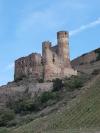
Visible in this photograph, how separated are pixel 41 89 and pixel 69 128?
24555 millimetres

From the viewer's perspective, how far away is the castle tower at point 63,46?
83.0 meters

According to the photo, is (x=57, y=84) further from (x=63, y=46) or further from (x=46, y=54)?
(x=63, y=46)

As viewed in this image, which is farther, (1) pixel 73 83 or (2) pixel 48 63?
(2) pixel 48 63

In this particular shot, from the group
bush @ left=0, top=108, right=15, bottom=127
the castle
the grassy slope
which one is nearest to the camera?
the grassy slope

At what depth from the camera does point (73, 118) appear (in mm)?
57406

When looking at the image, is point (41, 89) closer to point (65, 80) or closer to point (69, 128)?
point (65, 80)

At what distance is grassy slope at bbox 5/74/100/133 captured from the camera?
5442cm

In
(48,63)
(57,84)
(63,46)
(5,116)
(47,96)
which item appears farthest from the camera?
(63,46)

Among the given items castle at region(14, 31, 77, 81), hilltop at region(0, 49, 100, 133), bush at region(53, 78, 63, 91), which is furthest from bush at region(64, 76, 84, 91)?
castle at region(14, 31, 77, 81)

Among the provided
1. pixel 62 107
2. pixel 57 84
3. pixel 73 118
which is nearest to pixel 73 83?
pixel 57 84

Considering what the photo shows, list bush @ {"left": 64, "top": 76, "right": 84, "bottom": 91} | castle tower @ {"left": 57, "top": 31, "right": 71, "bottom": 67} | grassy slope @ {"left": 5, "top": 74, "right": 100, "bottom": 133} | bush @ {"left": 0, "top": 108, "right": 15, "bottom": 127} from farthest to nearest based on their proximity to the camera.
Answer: castle tower @ {"left": 57, "top": 31, "right": 71, "bottom": 67} → bush @ {"left": 64, "top": 76, "right": 84, "bottom": 91} → bush @ {"left": 0, "top": 108, "right": 15, "bottom": 127} → grassy slope @ {"left": 5, "top": 74, "right": 100, "bottom": 133}

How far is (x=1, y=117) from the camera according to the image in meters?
68.8

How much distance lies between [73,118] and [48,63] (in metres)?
23.5

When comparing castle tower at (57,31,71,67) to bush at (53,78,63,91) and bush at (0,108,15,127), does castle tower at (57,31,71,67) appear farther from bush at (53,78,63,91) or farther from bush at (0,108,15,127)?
bush at (0,108,15,127)
